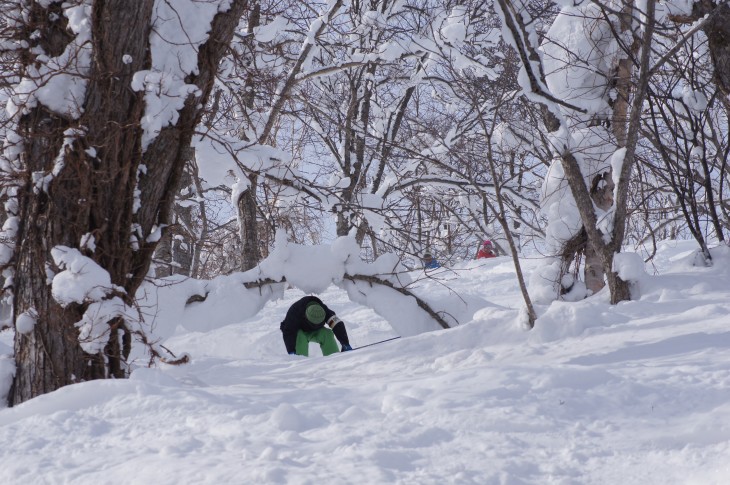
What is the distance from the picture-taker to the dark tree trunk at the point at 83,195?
3535 millimetres

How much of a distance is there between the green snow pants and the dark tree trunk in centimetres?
373

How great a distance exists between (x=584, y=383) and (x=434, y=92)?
36.8ft

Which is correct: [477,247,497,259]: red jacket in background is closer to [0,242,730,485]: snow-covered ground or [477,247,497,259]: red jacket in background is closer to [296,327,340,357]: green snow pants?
[296,327,340,357]: green snow pants

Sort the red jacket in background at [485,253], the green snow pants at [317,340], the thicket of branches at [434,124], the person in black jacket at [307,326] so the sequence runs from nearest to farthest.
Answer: the thicket of branches at [434,124] < the person in black jacket at [307,326] < the green snow pants at [317,340] < the red jacket in background at [485,253]

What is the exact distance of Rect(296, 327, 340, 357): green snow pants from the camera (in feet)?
24.4

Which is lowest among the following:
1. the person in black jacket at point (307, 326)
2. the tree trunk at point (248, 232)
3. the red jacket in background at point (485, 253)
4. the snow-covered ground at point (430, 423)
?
the snow-covered ground at point (430, 423)

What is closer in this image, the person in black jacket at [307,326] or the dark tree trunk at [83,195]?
the dark tree trunk at [83,195]

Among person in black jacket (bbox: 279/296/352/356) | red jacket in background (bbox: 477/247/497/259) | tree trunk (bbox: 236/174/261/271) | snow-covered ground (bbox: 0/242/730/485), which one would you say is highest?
tree trunk (bbox: 236/174/261/271)

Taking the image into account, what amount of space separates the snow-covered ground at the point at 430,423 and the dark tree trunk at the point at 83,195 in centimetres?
67

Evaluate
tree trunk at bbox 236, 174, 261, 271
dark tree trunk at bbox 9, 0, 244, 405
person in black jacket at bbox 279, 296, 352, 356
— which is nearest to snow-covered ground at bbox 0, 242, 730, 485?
dark tree trunk at bbox 9, 0, 244, 405

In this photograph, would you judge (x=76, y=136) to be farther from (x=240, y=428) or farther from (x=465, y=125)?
(x=465, y=125)

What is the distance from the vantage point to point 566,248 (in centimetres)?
593

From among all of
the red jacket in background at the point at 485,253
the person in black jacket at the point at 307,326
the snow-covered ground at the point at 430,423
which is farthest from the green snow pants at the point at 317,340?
the red jacket in background at the point at 485,253

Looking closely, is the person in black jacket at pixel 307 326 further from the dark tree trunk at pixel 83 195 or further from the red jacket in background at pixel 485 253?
the red jacket in background at pixel 485 253
